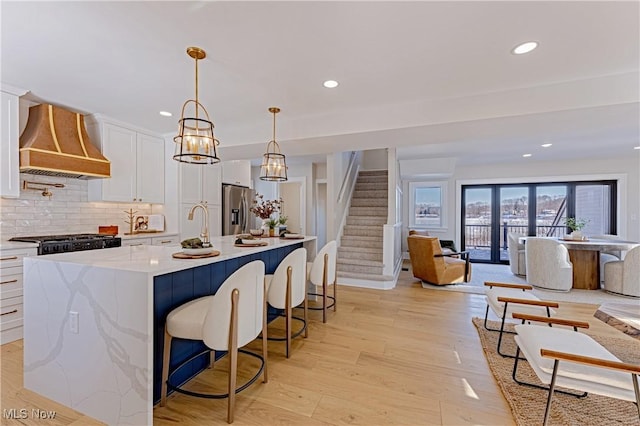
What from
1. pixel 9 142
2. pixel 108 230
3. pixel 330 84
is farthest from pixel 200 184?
pixel 330 84

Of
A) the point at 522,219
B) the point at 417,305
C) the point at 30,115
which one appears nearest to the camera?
the point at 30,115

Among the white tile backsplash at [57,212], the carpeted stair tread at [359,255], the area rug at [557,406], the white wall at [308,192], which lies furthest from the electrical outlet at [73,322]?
Answer: the white wall at [308,192]

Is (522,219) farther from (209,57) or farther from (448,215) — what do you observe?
Answer: (209,57)

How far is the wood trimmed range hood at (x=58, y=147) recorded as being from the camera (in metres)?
3.11

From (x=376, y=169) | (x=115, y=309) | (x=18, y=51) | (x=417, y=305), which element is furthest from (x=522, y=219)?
(x=18, y=51)

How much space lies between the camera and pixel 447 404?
189 centimetres

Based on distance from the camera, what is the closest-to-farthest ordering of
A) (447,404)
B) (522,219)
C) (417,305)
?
(447,404) → (417,305) → (522,219)

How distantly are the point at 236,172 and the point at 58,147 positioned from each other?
2954mm

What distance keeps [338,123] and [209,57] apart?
1732mm

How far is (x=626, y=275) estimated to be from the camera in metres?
4.35

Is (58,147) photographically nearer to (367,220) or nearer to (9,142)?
(9,142)

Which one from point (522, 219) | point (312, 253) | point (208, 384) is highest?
A: point (522, 219)

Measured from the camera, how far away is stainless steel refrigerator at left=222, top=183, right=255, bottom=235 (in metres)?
5.48

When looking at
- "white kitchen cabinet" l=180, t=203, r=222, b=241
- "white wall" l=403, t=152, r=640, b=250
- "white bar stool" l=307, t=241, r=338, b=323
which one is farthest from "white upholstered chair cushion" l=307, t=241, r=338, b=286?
"white wall" l=403, t=152, r=640, b=250
